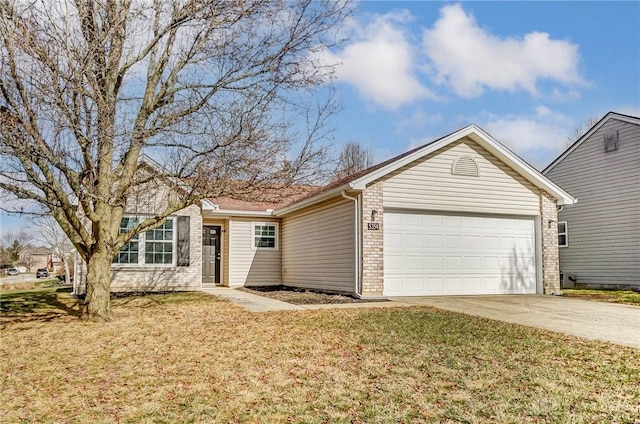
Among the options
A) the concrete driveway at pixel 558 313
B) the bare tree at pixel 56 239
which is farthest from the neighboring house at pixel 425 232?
the bare tree at pixel 56 239

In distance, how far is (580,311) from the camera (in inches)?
382

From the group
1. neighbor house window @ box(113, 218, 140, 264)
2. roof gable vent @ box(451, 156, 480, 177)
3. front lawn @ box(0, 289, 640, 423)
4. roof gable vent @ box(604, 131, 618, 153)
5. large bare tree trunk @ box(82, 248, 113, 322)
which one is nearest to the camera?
front lawn @ box(0, 289, 640, 423)

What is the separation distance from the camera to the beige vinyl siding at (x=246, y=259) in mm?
17844

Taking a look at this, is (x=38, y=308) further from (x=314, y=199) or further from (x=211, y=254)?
(x=211, y=254)

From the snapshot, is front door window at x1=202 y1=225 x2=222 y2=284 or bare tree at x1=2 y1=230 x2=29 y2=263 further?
bare tree at x1=2 y1=230 x2=29 y2=263

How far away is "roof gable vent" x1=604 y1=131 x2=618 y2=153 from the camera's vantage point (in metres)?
17.2

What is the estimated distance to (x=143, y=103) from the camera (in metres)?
9.23

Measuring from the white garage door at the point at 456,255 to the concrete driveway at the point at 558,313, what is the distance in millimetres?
644

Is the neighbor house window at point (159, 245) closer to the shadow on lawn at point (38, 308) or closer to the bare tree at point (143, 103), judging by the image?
the shadow on lawn at point (38, 308)

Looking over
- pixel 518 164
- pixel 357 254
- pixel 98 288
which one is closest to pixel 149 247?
pixel 98 288

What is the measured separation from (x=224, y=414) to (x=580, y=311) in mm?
8287

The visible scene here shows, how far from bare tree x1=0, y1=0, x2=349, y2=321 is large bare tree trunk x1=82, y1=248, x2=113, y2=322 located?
19 millimetres

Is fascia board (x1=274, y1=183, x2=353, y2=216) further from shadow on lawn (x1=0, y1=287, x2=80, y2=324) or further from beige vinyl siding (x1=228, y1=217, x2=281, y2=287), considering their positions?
shadow on lawn (x1=0, y1=287, x2=80, y2=324)

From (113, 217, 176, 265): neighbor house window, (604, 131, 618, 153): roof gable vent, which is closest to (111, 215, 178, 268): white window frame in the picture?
(113, 217, 176, 265): neighbor house window
